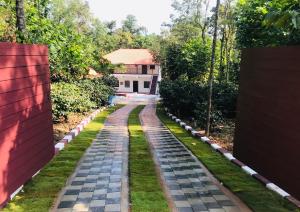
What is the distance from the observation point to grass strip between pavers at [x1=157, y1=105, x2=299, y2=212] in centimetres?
629

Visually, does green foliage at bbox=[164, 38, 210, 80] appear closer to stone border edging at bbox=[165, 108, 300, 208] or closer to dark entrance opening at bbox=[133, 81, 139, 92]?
stone border edging at bbox=[165, 108, 300, 208]

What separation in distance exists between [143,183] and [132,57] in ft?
157

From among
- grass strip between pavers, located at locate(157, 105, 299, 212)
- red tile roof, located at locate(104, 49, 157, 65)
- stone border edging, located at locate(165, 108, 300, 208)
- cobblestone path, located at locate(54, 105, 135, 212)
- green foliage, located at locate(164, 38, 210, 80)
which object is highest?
red tile roof, located at locate(104, 49, 157, 65)

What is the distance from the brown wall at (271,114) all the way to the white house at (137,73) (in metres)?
43.5

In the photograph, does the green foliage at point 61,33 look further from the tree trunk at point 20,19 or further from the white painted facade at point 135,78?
the white painted facade at point 135,78

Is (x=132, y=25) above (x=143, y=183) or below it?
above

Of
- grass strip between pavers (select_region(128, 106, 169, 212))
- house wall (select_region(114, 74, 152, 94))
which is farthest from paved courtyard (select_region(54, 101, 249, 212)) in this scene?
house wall (select_region(114, 74, 152, 94))

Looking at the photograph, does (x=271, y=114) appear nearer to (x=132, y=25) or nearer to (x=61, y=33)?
(x=61, y=33)

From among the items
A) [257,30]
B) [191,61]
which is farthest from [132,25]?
[257,30]

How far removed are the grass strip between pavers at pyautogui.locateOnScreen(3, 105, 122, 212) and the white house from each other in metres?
41.6

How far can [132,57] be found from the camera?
54.2 m

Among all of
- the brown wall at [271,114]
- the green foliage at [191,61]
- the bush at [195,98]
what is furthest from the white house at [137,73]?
the brown wall at [271,114]

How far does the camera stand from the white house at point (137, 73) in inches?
2079

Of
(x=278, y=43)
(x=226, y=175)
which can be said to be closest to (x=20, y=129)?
(x=226, y=175)
